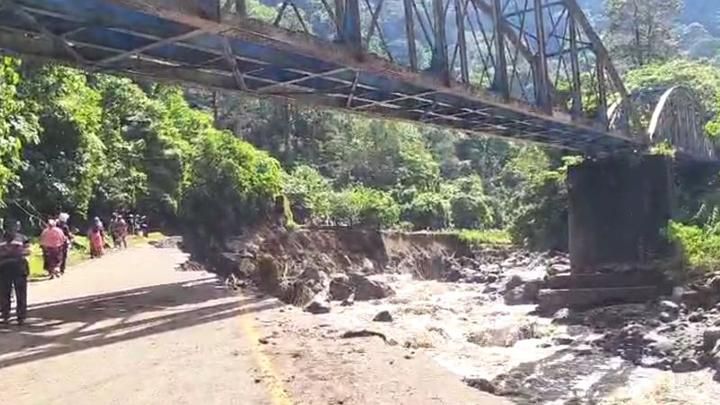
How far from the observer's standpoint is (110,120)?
158 ft

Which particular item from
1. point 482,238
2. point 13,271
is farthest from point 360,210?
point 13,271

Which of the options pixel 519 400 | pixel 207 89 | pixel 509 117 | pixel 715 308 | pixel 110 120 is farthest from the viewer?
pixel 110 120

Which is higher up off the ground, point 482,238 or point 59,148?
point 59,148

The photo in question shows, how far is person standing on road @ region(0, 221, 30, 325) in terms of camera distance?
1503 cm

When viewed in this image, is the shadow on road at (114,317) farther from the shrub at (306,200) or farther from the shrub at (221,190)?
the shrub at (306,200)

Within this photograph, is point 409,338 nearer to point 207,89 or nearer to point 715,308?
point 207,89

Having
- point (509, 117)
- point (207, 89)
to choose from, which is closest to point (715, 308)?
point (509, 117)

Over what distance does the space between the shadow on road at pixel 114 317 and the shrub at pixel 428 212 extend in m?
59.6

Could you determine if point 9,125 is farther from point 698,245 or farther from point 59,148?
point 698,245

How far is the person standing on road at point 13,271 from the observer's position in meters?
15.0

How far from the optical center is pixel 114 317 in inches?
665

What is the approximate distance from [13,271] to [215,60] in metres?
6.21

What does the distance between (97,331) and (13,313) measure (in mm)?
2359

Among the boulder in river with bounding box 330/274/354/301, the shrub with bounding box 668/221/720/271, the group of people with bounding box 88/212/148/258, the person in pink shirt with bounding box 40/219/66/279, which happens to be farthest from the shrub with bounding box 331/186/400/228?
the person in pink shirt with bounding box 40/219/66/279
